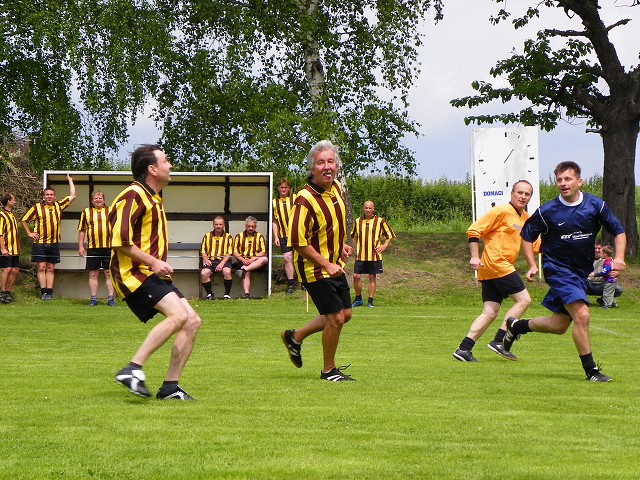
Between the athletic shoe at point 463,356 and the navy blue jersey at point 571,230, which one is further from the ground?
the navy blue jersey at point 571,230

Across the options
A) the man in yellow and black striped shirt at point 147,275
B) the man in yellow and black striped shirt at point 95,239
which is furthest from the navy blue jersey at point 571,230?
the man in yellow and black striped shirt at point 95,239

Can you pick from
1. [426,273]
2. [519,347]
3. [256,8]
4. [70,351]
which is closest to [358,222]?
[426,273]

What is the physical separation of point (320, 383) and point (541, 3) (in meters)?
21.1

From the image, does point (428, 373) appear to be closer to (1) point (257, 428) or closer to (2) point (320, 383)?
(2) point (320, 383)

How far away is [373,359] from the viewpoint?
11.7m

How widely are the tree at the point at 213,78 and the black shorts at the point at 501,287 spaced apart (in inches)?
560

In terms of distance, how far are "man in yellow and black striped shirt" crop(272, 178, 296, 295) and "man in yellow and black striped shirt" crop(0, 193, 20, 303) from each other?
5.13 m

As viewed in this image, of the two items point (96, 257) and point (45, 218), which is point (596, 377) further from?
point (45, 218)

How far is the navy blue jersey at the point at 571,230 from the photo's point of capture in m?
9.77

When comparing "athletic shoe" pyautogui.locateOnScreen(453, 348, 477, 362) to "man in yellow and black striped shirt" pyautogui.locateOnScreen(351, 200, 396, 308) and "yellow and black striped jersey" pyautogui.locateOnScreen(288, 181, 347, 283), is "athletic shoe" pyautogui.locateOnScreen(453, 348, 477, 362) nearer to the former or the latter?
"yellow and black striped jersey" pyautogui.locateOnScreen(288, 181, 347, 283)

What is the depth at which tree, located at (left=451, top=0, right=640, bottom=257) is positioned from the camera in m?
27.4

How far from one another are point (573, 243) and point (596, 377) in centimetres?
114

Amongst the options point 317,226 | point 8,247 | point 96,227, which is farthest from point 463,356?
point 8,247

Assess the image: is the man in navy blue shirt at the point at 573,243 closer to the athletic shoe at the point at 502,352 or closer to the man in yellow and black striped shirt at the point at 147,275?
the athletic shoe at the point at 502,352
